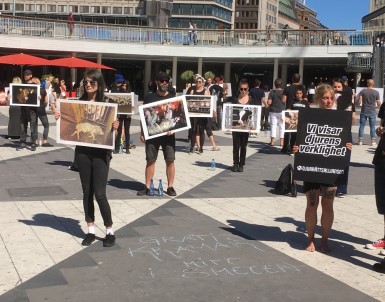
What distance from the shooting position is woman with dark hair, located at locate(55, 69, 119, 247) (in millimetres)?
6223

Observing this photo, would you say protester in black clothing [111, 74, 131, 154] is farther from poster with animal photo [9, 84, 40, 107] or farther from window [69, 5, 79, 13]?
window [69, 5, 79, 13]

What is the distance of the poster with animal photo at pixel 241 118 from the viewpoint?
11727 millimetres

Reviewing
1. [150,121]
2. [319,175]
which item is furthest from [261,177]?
[319,175]

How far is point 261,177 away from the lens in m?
11.1

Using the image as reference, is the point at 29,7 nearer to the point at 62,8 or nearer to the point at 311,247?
the point at 62,8

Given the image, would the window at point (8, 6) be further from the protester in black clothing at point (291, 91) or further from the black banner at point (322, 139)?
the black banner at point (322, 139)

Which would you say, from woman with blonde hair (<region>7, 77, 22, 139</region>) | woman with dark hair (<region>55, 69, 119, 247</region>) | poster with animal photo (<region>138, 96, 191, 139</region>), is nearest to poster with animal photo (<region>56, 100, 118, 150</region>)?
woman with dark hair (<region>55, 69, 119, 247</region>)

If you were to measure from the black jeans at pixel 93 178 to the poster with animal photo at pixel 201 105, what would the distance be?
7.40 m

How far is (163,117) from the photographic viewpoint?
8852 mm

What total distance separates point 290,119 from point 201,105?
208 cm

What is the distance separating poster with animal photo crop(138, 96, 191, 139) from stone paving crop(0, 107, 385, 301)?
1041mm

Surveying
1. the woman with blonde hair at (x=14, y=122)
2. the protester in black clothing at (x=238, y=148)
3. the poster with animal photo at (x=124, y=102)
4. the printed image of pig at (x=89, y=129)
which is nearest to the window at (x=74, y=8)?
the woman with blonde hair at (x=14, y=122)

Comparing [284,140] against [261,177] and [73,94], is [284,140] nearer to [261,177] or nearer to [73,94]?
[261,177]

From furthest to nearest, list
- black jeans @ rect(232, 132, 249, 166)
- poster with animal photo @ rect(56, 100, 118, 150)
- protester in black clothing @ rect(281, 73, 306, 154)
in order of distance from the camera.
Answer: protester in black clothing @ rect(281, 73, 306, 154)
black jeans @ rect(232, 132, 249, 166)
poster with animal photo @ rect(56, 100, 118, 150)
